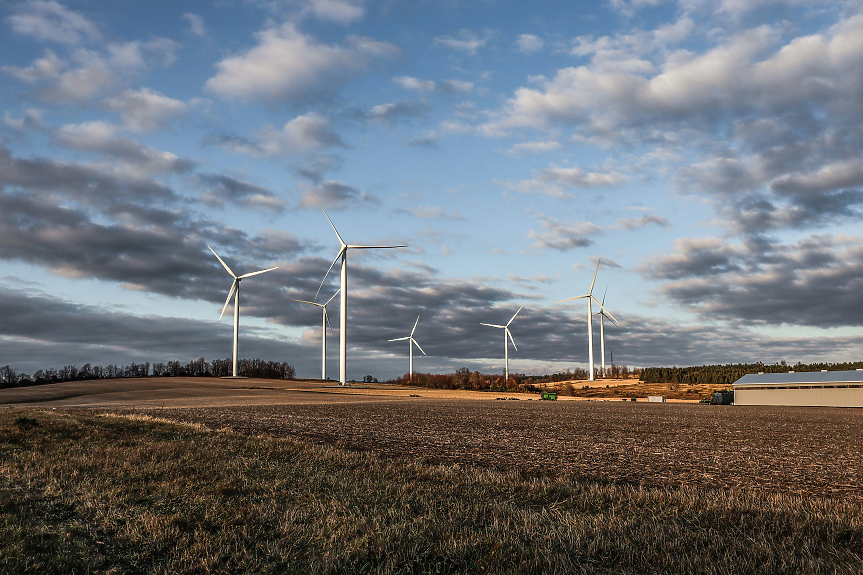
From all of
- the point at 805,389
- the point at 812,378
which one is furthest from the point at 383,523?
the point at 812,378

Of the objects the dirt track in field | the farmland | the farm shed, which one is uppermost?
the farmland

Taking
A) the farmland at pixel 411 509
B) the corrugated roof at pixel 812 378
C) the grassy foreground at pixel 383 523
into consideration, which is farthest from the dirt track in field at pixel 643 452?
the corrugated roof at pixel 812 378

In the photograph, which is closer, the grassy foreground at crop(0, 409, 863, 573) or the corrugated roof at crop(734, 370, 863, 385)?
the grassy foreground at crop(0, 409, 863, 573)

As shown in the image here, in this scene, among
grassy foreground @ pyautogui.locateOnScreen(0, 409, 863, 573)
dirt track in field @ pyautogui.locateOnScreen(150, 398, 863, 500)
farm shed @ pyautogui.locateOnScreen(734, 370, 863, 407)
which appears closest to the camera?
grassy foreground @ pyautogui.locateOnScreen(0, 409, 863, 573)

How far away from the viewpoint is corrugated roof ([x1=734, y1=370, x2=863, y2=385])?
294 ft

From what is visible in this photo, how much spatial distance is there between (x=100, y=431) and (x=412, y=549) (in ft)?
83.7

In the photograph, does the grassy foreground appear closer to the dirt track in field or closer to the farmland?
the farmland

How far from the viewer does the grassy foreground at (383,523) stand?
834 centimetres

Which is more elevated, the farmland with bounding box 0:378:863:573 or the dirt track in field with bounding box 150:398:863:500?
the farmland with bounding box 0:378:863:573

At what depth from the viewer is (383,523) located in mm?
10211

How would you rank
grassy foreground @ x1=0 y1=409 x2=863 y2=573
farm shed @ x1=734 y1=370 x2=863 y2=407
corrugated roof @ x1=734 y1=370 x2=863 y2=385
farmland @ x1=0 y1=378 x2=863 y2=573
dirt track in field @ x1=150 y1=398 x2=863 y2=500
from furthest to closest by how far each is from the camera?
corrugated roof @ x1=734 y1=370 x2=863 y2=385, farm shed @ x1=734 y1=370 x2=863 y2=407, dirt track in field @ x1=150 y1=398 x2=863 y2=500, farmland @ x1=0 y1=378 x2=863 y2=573, grassy foreground @ x1=0 y1=409 x2=863 y2=573

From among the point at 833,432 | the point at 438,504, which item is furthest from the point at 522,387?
the point at 438,504

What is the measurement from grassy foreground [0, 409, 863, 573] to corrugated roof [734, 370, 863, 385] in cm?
9644

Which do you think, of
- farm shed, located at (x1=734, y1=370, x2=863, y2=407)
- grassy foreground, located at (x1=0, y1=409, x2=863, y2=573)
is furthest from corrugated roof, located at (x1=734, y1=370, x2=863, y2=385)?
grassy foreground, located at (x1=0, y1=409, x2=863, y2=573)
